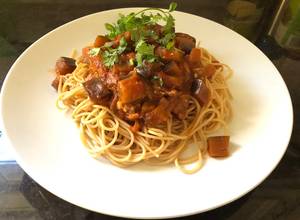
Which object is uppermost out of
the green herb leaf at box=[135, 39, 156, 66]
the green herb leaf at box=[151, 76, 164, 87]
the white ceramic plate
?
the green herb leaf at box=[135, 39, 156, 66]

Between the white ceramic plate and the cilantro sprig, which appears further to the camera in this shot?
the cilantro sprig

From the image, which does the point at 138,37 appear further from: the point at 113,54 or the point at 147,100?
the point at 147,100

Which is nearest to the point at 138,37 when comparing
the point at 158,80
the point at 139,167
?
the point at 158,80

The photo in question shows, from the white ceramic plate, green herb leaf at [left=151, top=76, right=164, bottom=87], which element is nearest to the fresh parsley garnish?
green herb leaf at [left=151, top=76, right=164, bottom=87]

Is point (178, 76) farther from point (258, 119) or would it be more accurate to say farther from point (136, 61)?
point (258, 119)

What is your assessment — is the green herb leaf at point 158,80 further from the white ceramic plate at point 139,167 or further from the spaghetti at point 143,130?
the white ceramic plate at point 139,167

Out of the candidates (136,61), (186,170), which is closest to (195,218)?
(186,170)

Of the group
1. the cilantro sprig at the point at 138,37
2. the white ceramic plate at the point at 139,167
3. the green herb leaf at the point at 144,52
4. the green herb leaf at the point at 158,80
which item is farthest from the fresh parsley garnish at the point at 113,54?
the white ceramic plate at the point at 139,167

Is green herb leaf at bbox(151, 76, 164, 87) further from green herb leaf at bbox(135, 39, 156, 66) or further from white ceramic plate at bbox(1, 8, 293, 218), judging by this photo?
white ceramic plate at bbox(1, 8, 293, 218)

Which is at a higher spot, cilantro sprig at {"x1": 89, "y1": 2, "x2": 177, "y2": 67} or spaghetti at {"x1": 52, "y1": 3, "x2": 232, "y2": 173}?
cilantro sprig at {"x1": 89, "y1": 2, "x2": 177, "y2": 67}

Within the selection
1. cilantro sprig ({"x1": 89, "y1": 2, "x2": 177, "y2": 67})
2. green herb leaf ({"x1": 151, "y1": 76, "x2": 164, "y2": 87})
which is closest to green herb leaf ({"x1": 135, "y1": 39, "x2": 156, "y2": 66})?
A: cilantro sprig ({"x1": 89, "y1": 2, "x2": 177, "y2": 67})
